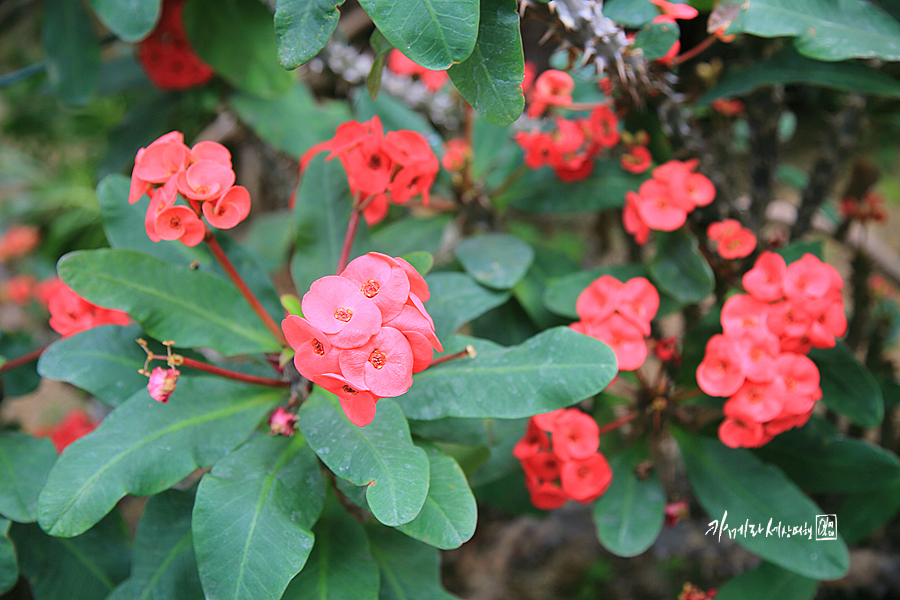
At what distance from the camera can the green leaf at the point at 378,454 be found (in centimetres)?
75

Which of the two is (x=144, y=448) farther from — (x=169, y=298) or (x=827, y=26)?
(x=827, y=26)

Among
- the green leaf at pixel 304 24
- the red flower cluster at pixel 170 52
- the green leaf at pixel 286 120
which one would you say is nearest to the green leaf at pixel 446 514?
the green leaf at pixel 304 24

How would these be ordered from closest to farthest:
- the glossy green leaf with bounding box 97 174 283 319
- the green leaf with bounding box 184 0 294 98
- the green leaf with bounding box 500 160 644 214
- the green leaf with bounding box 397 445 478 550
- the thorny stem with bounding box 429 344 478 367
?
the green leaf with bounding box 397 445 478 550, the thorny stem with bounding box 429 344 478 367, the glossy green leaf with bounding box 97 174 283 319, the green leaf with bounding box 500 160 644 214, the green leaf with bounding box 184 0 294 98

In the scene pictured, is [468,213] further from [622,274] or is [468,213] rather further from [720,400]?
[720,400]

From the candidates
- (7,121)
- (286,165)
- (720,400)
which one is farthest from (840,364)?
(7,121)

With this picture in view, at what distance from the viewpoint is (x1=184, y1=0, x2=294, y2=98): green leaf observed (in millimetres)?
1597

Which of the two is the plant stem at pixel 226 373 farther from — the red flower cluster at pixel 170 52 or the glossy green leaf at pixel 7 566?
the red flower cluster at pixel 170 52

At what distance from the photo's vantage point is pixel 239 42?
63.7 inches

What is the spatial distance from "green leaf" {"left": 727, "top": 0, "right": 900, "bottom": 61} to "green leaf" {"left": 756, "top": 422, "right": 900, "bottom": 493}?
2.36 ft

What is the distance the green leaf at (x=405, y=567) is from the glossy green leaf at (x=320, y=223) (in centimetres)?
51

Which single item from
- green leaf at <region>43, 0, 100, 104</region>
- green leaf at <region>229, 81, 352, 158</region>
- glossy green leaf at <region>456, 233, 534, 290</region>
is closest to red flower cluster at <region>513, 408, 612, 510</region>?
glossy green leaf at <region>456, 233, 534, 290</region>

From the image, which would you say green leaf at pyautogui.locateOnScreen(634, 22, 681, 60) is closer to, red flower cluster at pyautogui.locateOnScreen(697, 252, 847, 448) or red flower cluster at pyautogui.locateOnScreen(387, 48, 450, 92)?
red flower cluster at pyautogui.locateOnScreen(697, 252, 847, 448)

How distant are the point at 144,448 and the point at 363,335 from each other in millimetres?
466

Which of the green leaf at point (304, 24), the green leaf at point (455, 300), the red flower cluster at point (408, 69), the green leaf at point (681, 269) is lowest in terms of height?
the green leaf at point (455, 300)
